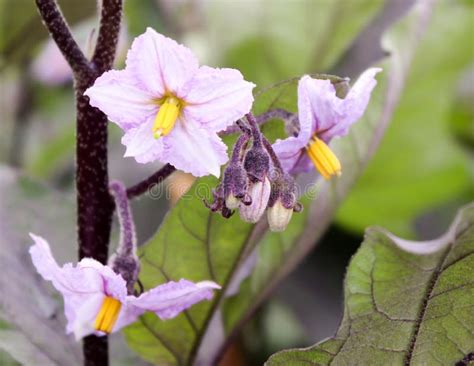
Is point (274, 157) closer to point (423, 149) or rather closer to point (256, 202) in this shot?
point (256, 202)

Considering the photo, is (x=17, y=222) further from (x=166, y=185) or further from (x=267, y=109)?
(x=267, y=109)

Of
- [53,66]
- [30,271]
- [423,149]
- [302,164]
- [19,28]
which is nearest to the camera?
[302,164]

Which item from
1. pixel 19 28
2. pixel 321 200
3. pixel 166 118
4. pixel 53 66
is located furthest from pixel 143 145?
pixel 53 66

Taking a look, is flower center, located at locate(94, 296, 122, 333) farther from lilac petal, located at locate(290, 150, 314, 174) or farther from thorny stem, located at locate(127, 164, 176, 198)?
lilac petal, located at locate(290, 150, 314, 174)

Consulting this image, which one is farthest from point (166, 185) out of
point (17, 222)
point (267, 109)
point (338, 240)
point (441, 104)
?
point (441, 104)

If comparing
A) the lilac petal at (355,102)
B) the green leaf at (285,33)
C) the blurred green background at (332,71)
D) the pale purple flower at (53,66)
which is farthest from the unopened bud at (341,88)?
the pale purple flower at (53,66)

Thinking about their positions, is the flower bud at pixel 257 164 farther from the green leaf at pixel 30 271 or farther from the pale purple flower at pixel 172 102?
the green leaf at pixel 30 271
